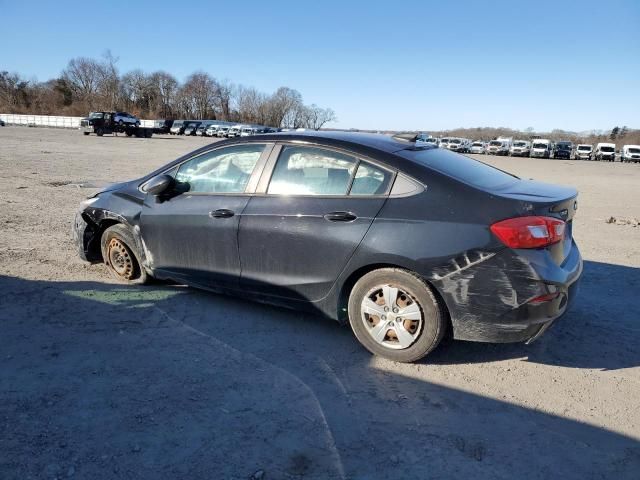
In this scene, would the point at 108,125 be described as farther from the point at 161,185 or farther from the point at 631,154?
the point at 631,154

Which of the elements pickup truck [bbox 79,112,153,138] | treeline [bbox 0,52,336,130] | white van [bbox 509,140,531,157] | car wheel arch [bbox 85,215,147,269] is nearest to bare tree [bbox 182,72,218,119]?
treeline [bbox 0,52,336,130]

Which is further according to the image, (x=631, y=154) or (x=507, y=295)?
(x=631, y=154)

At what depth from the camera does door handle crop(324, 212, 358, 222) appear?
354 cm

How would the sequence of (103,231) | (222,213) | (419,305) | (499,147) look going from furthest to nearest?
(499,147) → (103,231) → (222,213) → (419,305)

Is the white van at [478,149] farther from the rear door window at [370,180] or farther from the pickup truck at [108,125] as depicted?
the rear door window at [370,180]

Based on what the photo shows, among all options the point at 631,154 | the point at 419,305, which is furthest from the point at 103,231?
the point at 631,154

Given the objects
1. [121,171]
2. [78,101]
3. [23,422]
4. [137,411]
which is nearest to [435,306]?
[137,411]

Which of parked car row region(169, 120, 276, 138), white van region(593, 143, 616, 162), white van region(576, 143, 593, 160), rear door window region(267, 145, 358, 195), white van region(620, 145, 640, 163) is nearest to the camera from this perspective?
rear door window region(267, 145, 358, 195)

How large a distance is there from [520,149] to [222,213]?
5502cm

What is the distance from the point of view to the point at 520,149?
174ft

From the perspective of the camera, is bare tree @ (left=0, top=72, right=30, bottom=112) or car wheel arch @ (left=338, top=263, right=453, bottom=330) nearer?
car wheel arch @ (left=338, top=263, right=453, bottom=330)

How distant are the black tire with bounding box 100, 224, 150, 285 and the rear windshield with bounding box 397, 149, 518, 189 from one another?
2832mm

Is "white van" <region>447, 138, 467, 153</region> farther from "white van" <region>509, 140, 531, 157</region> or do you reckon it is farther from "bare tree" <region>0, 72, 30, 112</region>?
"bare tree" <region>0, 72, 30, 112</region>

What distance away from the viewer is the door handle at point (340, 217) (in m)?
3.54
